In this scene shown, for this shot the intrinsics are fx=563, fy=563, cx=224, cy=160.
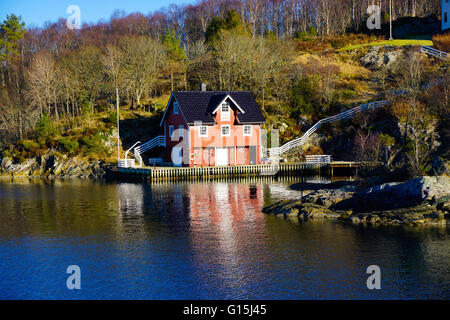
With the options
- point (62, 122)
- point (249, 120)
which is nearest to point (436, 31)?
point (249, 120)

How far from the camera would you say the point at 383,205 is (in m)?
34.1

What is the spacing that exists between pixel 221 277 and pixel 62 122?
56584 mm

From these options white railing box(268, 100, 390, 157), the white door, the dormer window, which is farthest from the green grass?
the white door

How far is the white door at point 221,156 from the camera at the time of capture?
201ft

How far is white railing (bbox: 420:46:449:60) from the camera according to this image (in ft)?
243

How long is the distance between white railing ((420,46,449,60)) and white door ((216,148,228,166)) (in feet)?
109

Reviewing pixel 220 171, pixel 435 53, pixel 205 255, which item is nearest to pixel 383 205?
pixel 205 255

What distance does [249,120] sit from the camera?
61.4 metres

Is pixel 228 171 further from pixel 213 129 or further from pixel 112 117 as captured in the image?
pixel 112 117

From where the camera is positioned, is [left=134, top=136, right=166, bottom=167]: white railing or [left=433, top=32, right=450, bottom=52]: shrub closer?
[left=134, top=136, right=166, bottom=167]: white railing

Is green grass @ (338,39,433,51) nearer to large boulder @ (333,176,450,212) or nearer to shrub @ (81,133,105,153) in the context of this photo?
shrub @ (81,133,105,153)

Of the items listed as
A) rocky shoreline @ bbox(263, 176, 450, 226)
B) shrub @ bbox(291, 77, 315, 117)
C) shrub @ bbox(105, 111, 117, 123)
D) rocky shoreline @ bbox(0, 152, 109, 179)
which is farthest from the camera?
shrub @ bbox(291, 77, 315, 117)
